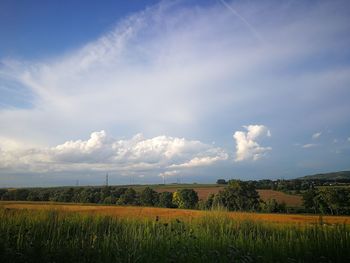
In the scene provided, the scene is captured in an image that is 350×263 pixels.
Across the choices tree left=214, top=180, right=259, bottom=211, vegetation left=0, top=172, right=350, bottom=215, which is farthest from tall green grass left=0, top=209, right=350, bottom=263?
tree left=214, top=180, right=259, bottom=211

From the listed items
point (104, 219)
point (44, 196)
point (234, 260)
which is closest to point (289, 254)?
point (234, 260)

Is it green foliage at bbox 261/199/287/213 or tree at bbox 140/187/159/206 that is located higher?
tree at bbox 140/187/159/206

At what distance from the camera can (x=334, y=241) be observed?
8000mm

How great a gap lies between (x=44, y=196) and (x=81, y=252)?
68.4m

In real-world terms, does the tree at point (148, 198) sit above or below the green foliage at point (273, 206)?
above

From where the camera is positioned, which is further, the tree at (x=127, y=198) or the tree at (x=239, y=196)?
the tree at (x=127, y=198)

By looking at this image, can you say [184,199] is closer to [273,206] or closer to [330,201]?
[273,206]

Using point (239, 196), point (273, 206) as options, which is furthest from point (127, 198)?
point (273, 206)

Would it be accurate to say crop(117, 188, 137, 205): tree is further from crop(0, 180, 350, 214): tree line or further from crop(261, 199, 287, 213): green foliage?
crop(261, 199, 287, 213): green foliage

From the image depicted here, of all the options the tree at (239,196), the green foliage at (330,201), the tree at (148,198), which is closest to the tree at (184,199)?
the tree at (148,198)

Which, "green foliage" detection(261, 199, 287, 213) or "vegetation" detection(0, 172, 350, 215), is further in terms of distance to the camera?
"green foliage" detection(261, 199, 287, 213)

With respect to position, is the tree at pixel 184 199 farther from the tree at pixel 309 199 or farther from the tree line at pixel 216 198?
the tree at pixel 309 199

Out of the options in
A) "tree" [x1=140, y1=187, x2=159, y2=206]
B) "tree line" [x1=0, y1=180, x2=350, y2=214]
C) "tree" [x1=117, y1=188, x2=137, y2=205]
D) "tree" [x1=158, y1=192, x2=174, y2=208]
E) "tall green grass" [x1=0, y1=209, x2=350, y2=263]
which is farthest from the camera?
"tree" [x1=117, y1=188, x2=137, y2=205]

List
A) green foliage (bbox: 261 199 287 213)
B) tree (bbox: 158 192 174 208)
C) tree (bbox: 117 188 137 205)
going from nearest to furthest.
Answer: green foliage (bbox: 261 199 287 213), tree (bbox: 158 192 174 208), tree (bbox: 117 188 137 205)
